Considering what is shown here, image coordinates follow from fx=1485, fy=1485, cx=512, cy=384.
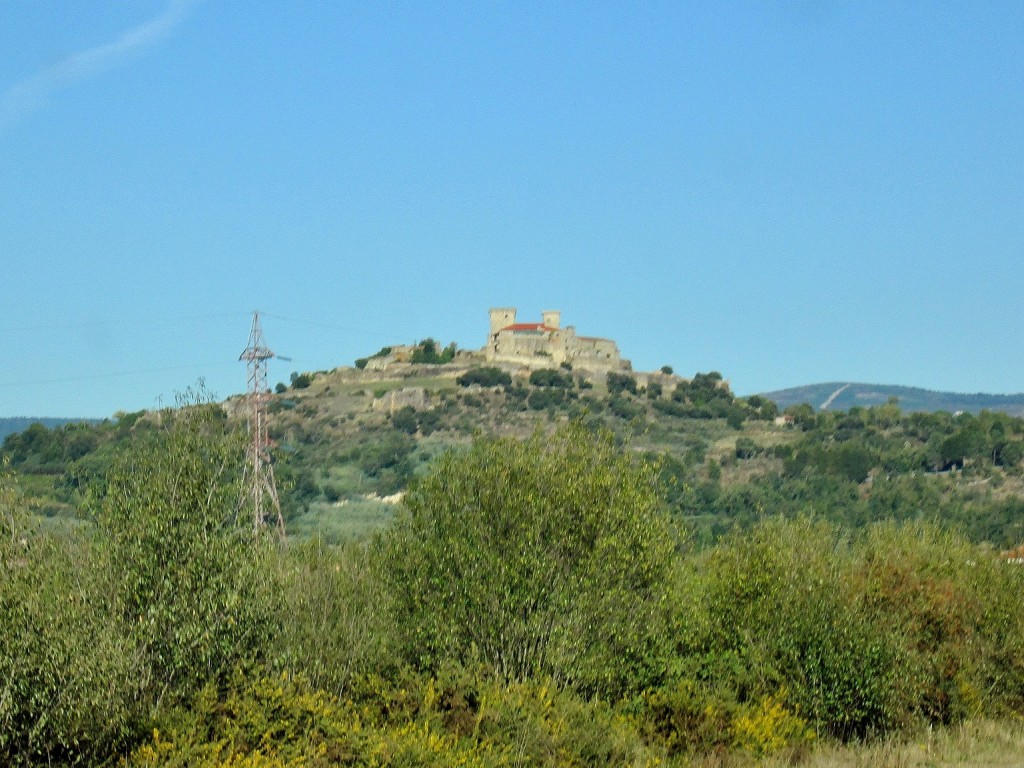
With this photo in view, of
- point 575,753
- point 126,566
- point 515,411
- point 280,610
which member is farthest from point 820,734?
point 515,411

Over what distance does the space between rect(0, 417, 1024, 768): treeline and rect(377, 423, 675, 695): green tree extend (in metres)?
0.05

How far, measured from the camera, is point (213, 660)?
67.2ft

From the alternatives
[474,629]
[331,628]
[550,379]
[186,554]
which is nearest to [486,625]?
[474,629]

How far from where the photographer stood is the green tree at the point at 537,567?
23641mm

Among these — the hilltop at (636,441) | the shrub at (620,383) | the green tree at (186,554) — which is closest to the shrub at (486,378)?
the hilltop at (636,441)

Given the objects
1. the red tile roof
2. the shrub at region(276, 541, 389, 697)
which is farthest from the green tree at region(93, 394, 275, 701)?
the red tile roof

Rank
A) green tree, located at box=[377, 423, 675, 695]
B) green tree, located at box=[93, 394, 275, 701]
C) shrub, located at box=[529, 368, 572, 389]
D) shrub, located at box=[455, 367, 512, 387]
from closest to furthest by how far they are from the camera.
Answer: green tree, located at box=[93, 394, 275, 701]
green tree, located at box=[377, 423, 675, 695]
shrub, located at box=[455, 367, 512, 387]
shrub, located at box=[529, 368, 572, 389]

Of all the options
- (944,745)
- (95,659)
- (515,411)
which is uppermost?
(515,411)

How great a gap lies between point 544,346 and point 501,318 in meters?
13.4

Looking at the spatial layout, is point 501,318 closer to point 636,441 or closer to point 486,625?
point 636,441

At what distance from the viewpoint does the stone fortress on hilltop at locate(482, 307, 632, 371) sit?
6570 inches

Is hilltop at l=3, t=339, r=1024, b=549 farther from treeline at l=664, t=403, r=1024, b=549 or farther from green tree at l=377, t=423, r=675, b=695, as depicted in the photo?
green tree at l=377, t=423, r=675, b=695

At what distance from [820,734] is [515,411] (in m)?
116

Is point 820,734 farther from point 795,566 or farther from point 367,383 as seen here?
point 367,383
